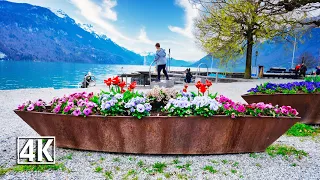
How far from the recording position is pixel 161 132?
12.7 ft

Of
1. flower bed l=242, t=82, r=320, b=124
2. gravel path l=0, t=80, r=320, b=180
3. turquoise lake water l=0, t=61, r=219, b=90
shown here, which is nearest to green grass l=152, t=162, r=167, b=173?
gravel path l=0, t=80, r=320, b=180

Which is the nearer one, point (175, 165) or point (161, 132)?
point (175, 165)

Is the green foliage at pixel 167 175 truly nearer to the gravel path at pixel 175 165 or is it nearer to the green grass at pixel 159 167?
the gravel path at pixel 175 165

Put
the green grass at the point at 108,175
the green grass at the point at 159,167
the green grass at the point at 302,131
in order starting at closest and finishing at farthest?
the green grass at the point at 108,175 → the green grass at the point at 159,167 → the green grass at the point at 302,131

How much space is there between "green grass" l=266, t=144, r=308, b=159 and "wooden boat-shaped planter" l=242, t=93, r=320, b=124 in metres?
2.15

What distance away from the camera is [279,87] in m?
6.84

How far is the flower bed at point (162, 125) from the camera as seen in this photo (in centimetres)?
384

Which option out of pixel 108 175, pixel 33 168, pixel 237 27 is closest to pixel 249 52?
pixel 237 27

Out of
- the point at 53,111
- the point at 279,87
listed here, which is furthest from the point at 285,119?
the point at 53,111

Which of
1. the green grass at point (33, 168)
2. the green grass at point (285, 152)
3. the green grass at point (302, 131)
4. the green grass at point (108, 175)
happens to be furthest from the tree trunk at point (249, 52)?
the green grass at point (33, 168)

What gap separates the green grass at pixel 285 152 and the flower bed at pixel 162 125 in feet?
0.86

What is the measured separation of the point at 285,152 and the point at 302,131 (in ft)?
7.26

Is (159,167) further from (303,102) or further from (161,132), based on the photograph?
(303,102)

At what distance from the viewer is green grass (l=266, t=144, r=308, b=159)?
4.18 m
